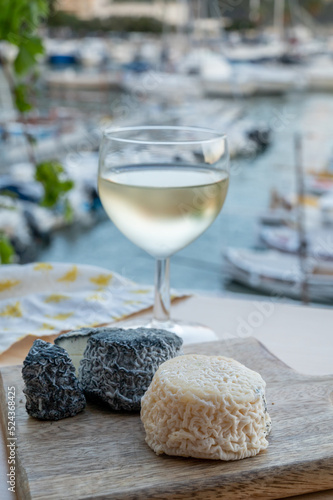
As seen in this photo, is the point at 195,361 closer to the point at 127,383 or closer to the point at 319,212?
the point at 127,383

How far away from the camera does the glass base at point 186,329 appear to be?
0.74 metres

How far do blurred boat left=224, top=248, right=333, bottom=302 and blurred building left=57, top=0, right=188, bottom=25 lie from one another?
15.1 m

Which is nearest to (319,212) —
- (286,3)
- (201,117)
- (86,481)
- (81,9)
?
(201,117)

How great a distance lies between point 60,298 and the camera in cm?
89

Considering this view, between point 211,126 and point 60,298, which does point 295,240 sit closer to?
point 211,126

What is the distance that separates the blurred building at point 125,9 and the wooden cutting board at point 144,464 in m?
21.6

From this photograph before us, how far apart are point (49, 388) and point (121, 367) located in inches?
2.4

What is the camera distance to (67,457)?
0.45 meters

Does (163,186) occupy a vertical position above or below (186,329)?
above

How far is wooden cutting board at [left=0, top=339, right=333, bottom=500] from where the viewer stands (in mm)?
415

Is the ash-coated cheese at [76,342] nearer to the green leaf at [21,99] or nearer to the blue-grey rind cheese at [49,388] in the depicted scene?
the blue-grey rind cheese at [49,388]

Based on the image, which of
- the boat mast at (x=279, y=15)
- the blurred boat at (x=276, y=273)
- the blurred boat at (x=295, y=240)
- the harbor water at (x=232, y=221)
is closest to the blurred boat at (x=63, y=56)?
the harbor water at (x=232, y=221)

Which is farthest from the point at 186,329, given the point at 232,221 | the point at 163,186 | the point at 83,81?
the point at 83,81

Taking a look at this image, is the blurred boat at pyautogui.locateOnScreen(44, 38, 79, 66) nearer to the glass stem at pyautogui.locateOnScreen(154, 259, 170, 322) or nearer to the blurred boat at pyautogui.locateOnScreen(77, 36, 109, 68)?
the blurred boat at pyautogui.locateOnScreen(77, 36, 109, 68)
